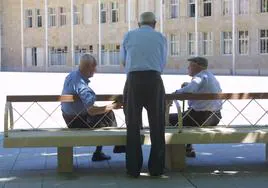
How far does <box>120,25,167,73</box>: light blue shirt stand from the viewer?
23.7 feet

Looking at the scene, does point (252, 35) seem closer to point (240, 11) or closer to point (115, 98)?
point (240, 11)

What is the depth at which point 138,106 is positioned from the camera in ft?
24.0

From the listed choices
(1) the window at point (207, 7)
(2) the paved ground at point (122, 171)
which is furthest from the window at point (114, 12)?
(2) the paved ground at point (122, 171)

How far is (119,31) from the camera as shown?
61.8 m

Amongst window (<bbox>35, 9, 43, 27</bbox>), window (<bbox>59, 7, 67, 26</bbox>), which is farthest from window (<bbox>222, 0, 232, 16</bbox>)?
window (<bbox>35, 9, 43, 27</bbox>)

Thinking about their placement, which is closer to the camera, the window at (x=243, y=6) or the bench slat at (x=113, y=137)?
the bench slat at (x=113, y=137)

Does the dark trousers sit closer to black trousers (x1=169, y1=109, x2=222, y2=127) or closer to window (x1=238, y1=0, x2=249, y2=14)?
black trousers (x1=169, y1=109, x2=222, y2=127)

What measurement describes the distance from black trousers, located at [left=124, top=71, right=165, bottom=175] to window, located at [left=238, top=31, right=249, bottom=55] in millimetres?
46389

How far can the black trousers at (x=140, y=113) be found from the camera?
7.23 m

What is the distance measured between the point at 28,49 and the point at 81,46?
7.18m

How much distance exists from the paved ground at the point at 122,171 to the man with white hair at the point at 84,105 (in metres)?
0.60

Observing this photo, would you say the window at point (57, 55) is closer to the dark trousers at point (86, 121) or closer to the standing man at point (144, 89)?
the dark trousers at point (86, 121)

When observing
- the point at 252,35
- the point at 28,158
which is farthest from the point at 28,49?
the point at 28,158

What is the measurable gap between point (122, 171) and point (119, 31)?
2141 inches
